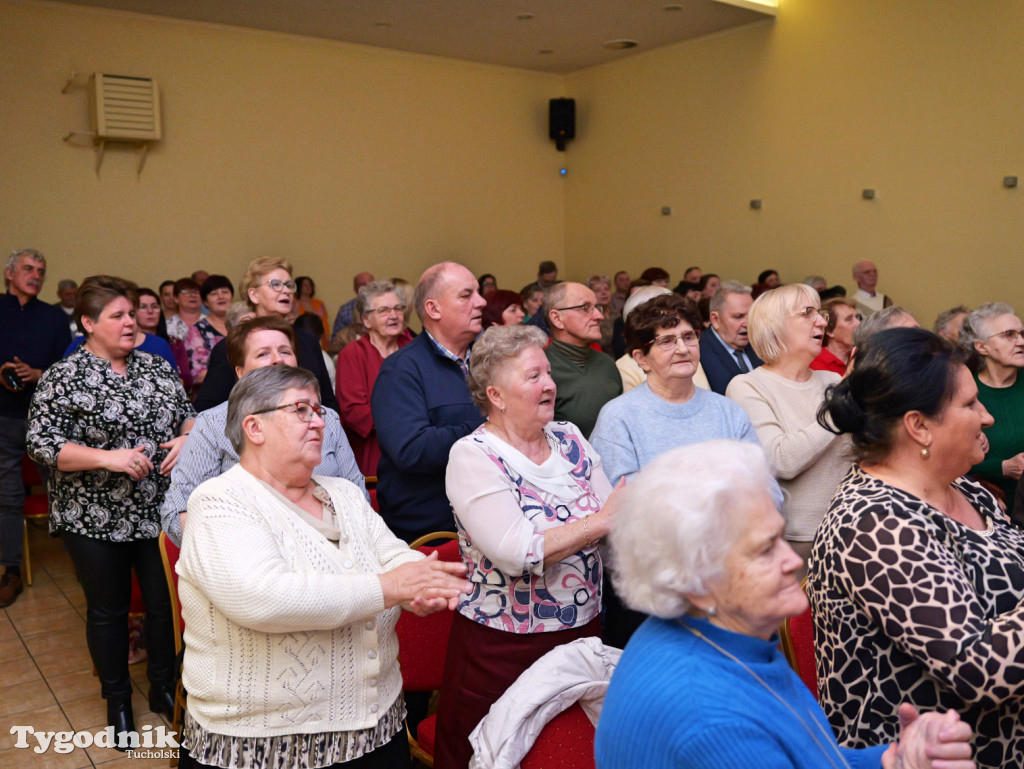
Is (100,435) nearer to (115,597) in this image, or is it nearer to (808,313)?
(115,597)

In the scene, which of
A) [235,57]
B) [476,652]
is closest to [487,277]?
[235,57]

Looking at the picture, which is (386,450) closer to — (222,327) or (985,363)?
(985,363)

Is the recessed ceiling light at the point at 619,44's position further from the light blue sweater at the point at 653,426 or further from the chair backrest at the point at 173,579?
the chair backrest at the point at 173,579

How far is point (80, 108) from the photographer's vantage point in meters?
9.07

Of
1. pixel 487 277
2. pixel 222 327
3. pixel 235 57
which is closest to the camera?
pixel 222 327

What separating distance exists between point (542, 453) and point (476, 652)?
540 mm

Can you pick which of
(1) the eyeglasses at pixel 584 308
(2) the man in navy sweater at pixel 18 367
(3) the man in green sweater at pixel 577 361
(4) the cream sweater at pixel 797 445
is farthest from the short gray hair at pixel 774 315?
(2) the man in navy sweater at pixel 18 367

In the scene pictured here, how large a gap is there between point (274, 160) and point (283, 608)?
933 cm

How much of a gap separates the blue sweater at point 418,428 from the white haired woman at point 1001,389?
7.53 ft

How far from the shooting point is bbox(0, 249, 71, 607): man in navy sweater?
4.73m

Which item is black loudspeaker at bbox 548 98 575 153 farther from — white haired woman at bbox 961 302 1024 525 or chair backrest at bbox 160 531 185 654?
chair backrest at bbox 160 531 185 654

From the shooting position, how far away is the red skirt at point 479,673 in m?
2.16

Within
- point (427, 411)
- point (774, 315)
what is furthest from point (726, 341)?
point (427, 411)

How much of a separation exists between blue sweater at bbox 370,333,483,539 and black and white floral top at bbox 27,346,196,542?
85 centimetres
